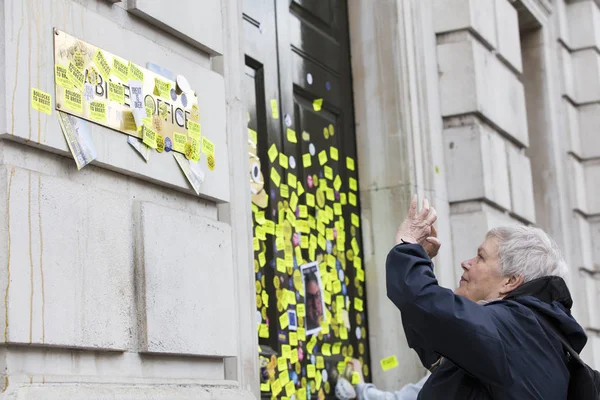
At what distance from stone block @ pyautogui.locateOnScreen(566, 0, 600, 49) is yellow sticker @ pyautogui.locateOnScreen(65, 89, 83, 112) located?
7445mm

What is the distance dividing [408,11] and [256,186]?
6.71ft

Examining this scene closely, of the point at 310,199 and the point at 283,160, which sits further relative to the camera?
the point at 310,199

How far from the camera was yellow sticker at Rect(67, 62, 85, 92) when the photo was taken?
341 centimetres

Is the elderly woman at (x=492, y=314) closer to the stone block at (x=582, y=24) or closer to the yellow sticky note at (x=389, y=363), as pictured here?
the yellow sticky note at (x=389, y=363)

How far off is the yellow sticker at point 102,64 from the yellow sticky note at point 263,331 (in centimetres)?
178

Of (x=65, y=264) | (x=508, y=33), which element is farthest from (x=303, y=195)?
(x=508, y=33)

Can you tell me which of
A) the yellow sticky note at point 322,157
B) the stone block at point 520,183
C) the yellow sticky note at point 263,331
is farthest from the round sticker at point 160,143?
the stone block at point 520,183

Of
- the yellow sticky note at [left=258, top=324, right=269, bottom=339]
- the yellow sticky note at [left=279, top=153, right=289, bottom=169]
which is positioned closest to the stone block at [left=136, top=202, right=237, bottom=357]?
the yellow sticky note at [left=258, top=324, right=269, bottom=339]

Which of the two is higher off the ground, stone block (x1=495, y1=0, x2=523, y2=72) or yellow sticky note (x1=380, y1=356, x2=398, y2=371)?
stone block (x1=495, y1=0, x2=523, y2=72)

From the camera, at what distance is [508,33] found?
7.96 metres

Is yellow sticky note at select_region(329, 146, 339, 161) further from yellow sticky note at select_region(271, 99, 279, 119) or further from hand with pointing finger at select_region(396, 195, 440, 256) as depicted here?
hand with pointing finger at select_region(396, 195, 440, 256)

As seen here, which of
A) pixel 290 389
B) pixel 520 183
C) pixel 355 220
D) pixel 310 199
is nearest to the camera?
pixel 290 389

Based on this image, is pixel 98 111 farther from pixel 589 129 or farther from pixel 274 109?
pixel 589 129

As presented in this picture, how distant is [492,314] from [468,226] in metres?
3.58
